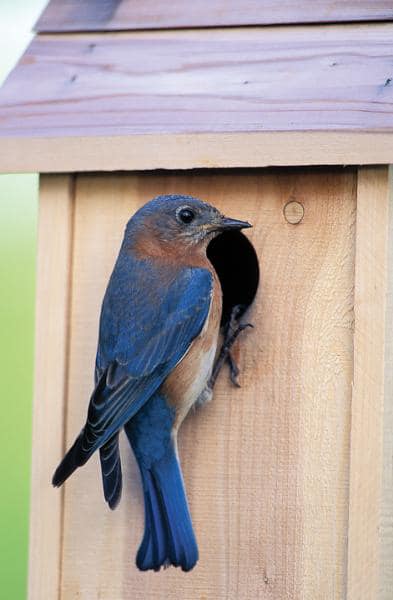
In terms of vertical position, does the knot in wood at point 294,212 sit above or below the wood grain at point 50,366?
above

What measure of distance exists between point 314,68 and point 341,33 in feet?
0.54

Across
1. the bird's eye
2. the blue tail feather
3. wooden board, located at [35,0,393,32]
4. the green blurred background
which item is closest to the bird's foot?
the blue tail feather

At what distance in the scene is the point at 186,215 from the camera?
12.3ft

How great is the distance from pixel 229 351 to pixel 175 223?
1.32ft

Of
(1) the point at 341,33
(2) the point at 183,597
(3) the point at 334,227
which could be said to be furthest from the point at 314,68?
(2) the point at 183,597

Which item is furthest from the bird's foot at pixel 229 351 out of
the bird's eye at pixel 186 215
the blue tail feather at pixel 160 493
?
the bird's eye at pixel 186 215

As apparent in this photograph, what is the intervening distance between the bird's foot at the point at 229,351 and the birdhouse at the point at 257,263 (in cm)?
2

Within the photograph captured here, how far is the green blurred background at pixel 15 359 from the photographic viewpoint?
5809mm

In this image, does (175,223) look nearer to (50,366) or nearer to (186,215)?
(186,215)

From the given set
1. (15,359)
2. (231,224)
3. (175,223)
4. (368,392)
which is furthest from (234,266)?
(15,359)

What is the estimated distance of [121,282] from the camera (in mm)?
3701

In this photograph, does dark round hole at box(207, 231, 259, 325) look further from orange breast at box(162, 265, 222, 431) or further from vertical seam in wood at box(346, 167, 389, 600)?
vertical seam in wood at box(346, 167, 389, 600)

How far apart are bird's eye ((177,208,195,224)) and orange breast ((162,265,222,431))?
293mm

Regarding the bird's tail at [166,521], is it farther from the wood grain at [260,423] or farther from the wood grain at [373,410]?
the wood grain at [373,410]
